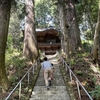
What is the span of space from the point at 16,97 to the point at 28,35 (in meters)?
9.15

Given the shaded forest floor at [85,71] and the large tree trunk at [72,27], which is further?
the large tree trunk at [72,27]

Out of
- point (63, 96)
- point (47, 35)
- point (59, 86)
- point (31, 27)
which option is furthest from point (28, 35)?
point (47, 35)

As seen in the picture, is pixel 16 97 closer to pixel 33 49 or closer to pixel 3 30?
pixel 3 30

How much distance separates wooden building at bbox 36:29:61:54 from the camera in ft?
91.9

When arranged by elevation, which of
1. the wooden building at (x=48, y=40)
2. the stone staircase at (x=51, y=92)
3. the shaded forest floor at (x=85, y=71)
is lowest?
the stone staircase at (x=51, y=92)

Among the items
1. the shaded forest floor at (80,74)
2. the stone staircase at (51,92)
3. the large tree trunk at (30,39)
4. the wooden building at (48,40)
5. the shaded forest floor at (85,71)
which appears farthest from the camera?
the wooden building at (48,40)

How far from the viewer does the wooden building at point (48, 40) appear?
2800cm

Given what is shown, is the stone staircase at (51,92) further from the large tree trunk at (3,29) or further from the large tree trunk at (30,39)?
the large tree trunk at (30,39)

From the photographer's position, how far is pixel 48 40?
31547 mm

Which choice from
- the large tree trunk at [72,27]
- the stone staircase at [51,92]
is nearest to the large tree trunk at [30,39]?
the large tree trunk at [72,27]

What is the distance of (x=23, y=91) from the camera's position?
750 centimetres

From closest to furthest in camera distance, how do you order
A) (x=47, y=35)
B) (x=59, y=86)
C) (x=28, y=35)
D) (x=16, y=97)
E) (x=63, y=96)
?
(x=16, y=97)
(x=63, y=96)
(x=59, y=86)
(x=28, y=35)
(x=47, y=35)

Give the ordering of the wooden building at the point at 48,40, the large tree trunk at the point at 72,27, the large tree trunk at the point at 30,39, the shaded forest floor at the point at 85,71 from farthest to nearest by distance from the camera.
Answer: the wooden building at the point at 48,40 → the large tree trunk at the point at 72,27 → the large tree trunk at the point at 30,39 → the shaded forest floor at the point at 85,71

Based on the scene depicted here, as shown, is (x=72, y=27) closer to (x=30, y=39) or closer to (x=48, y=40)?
(x=30, y=39)
